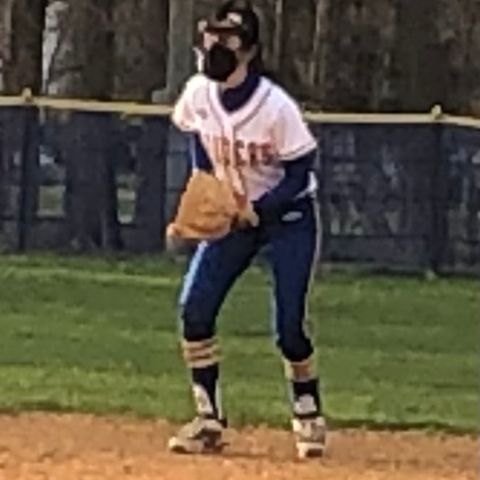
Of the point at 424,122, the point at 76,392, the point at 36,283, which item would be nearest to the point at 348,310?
the point at 36,283

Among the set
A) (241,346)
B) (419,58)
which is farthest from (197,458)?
(419,58)

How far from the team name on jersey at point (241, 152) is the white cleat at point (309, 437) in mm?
1186

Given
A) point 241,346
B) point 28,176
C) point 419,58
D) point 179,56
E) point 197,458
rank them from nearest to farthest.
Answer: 1. point 197,458
2. point 241,346
3. point 28,176
4. point 179,56
5. point 419,58

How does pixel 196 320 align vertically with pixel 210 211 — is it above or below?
below

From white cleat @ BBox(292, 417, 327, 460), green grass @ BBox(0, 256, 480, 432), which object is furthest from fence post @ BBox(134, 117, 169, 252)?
white cleat @ BBox(292, 417, 327, 460)

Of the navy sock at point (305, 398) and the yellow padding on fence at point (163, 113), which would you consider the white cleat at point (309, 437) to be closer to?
the navy sock at point (305, 398)

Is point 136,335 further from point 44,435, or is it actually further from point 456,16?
point 456,16

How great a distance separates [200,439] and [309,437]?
18.9 inches

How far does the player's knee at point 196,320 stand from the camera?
10461mm

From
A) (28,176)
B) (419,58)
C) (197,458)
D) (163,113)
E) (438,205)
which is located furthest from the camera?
(419,58)

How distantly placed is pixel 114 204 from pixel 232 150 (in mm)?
13499

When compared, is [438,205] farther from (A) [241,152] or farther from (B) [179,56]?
(A) [241,152]

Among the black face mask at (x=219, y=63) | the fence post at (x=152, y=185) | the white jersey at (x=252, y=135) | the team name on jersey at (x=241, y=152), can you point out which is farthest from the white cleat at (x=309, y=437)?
the fence post at (x=152, y=185)

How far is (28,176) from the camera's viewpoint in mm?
23781
